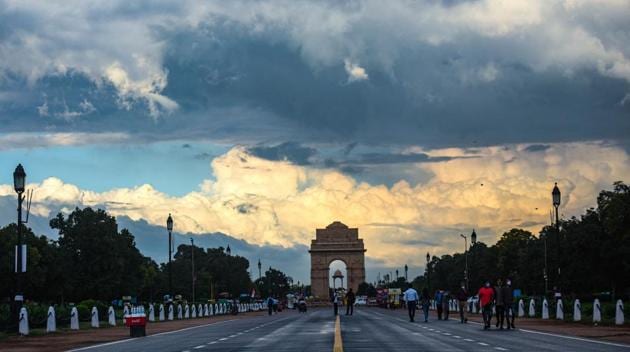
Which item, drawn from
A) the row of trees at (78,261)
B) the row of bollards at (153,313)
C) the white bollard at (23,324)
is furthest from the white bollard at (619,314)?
the row of trees at (78,261)

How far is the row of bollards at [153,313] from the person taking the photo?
39.3m

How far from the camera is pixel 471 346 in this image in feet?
85.8

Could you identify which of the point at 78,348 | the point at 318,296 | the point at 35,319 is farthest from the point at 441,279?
the point at 78,348

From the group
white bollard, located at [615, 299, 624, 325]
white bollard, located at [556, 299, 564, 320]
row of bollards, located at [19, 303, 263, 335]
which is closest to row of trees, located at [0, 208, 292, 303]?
row of bollards, located at [19, 303, 263, 335]

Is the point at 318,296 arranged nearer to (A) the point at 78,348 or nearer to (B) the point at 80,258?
(B) the point at 80,258

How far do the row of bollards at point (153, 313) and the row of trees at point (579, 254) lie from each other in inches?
964

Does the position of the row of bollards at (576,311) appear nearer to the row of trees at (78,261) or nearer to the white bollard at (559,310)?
the white bollard at (559,310)

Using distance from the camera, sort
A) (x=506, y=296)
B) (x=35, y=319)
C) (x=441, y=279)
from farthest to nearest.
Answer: (x=441, y=279) < (x=35, y=319) < (x=506, y=296)

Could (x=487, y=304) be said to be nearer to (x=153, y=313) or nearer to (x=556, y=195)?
(x=556, y=195)

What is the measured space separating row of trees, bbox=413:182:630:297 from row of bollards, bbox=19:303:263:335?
24.5m

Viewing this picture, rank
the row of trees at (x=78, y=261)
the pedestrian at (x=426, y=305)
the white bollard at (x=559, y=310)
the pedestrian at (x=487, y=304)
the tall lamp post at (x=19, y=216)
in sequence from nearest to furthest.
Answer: the tall lamp post at (x=19, y=216)
the pedestrian at (x=487, y=304)
the white bollard at (x=559, y=310)
the pedestrian at (x=426, y=305)
the row of trees at (x=78, y=261)

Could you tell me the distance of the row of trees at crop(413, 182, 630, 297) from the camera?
259ft

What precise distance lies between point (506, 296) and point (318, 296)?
162m

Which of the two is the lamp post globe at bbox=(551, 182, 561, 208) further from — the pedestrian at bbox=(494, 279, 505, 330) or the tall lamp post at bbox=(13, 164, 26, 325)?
the tall lamp post at bbox=(13, 164, 26, 325)
